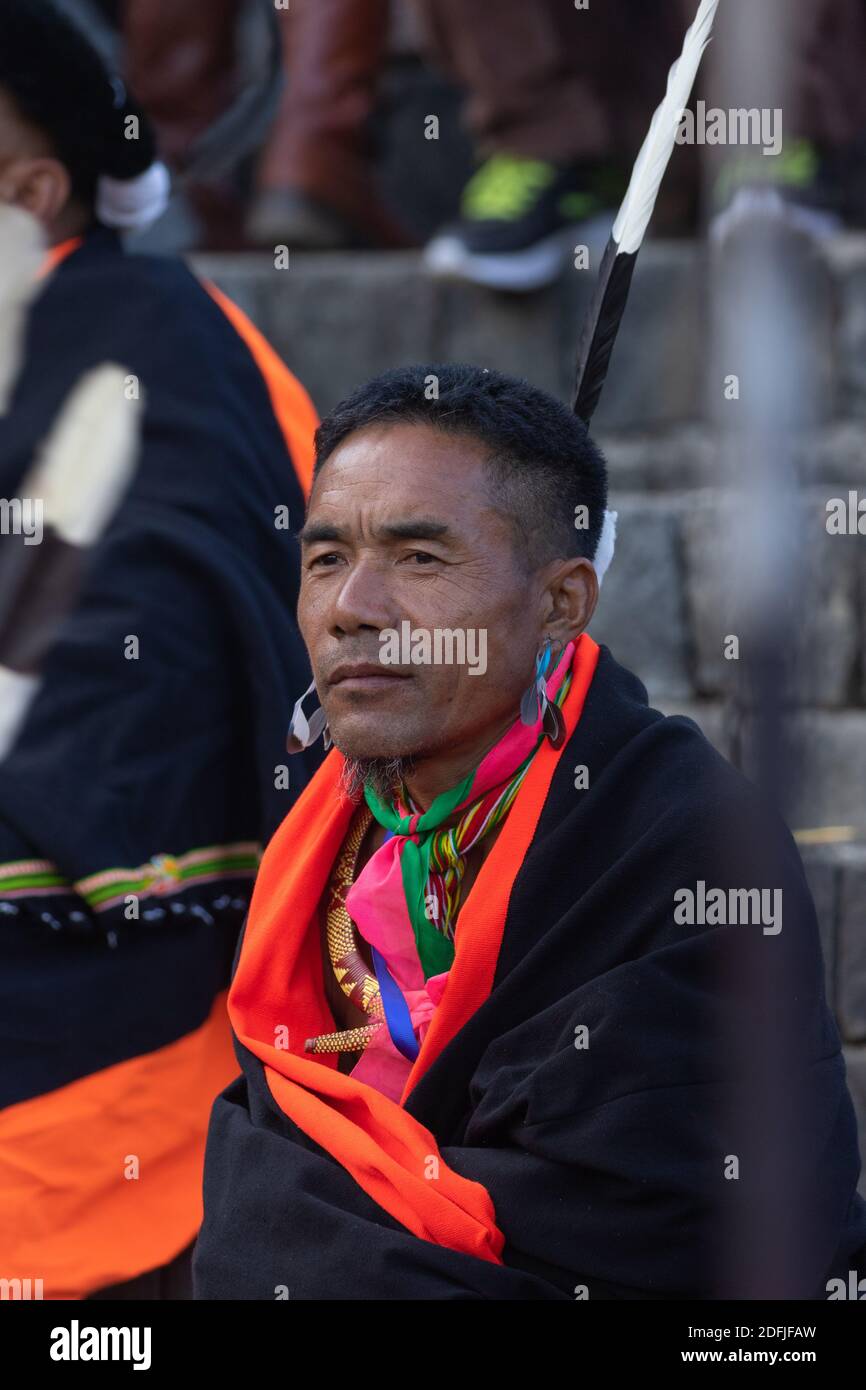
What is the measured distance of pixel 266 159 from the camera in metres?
4.63

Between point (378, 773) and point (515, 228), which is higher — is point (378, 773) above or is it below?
below

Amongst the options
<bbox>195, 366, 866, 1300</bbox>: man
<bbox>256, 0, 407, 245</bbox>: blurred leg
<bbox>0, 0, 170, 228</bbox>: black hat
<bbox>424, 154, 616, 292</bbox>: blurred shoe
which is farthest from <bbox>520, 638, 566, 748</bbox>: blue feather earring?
<bbox>256, 0, 407, 245</bbox>: blurred leg

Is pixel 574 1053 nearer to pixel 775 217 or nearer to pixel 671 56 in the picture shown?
pixel 775 217

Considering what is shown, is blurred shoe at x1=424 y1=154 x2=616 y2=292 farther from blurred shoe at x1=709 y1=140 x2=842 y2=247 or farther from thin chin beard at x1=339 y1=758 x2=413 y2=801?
blurred shoe at x1=709 y1=140 x2=842 y2=247

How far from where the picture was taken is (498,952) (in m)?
1.96

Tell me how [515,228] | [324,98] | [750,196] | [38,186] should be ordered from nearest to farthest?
[750,196] → [38,186] → [515,228] → [324,98]

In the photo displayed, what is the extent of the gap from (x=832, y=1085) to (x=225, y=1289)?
684 mm

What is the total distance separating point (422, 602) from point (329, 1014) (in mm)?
531

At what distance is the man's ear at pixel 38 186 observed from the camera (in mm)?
2869

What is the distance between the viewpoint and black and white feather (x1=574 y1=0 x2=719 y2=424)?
2049 mm

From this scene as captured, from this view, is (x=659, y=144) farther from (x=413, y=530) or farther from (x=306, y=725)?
(x=306, y=725)

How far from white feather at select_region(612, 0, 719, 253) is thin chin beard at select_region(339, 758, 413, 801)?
678 millimetres

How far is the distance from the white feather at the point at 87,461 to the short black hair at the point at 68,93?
360 millimetres

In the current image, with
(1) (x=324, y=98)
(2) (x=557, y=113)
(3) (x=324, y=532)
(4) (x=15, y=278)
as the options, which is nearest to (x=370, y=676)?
(3) (x=324, y=532)
